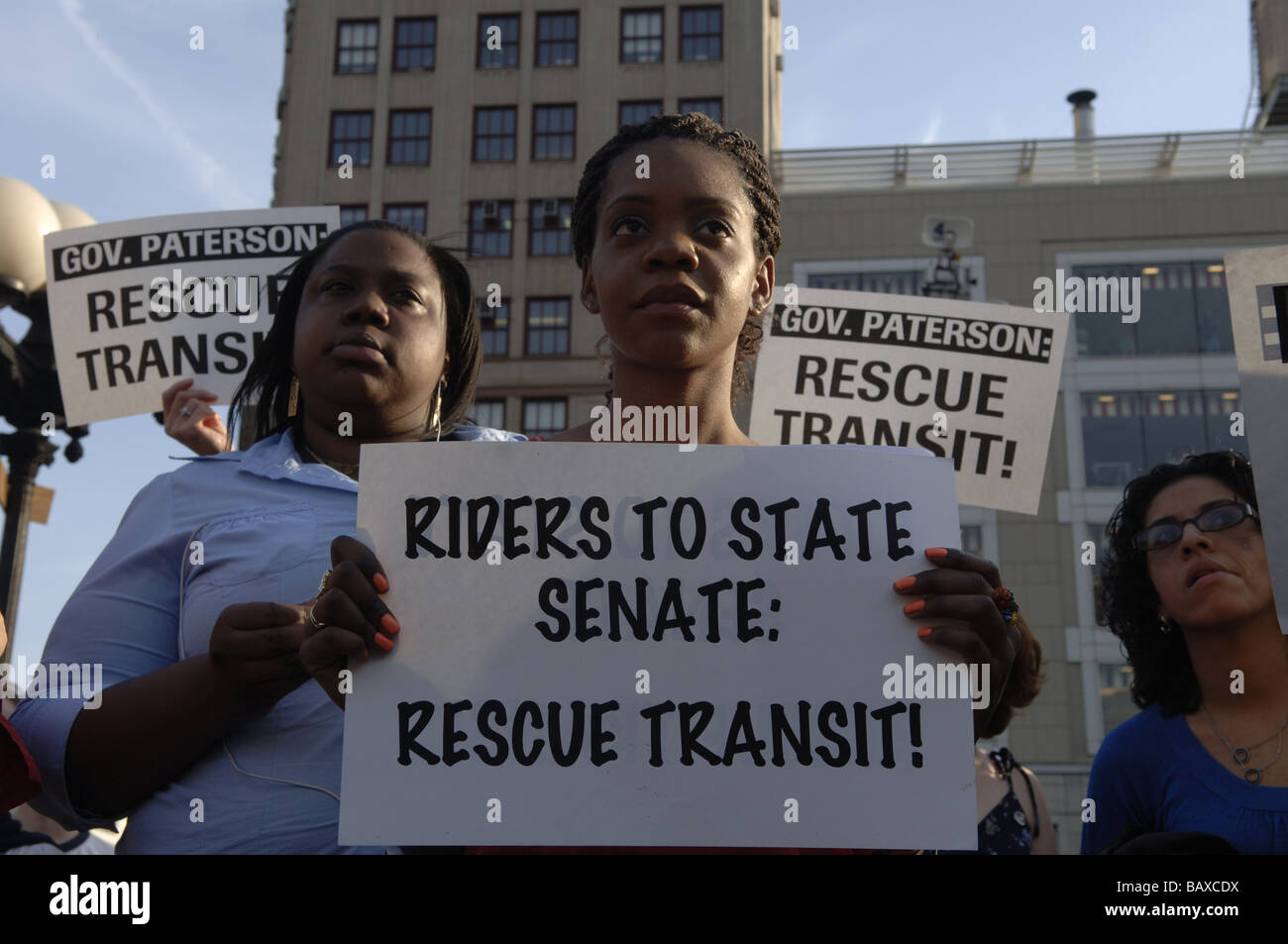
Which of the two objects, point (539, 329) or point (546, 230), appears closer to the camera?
point (539, 329)

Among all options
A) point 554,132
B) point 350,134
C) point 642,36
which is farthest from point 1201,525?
point 350,134

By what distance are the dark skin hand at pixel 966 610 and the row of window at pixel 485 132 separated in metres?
33.4

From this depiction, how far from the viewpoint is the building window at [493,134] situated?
3434 centimetres

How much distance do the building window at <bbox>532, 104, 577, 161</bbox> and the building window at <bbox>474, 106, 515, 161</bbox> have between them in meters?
0.69

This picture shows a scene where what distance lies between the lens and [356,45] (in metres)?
35.8

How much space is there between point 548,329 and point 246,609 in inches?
A: 1229

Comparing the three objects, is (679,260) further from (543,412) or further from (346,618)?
(543,412)

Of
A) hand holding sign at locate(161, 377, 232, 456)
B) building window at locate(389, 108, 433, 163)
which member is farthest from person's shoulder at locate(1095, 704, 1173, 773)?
building window at locate(389, 108, 433, 163)

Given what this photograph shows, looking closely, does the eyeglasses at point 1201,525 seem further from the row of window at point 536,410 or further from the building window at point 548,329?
the building window at point 548,329

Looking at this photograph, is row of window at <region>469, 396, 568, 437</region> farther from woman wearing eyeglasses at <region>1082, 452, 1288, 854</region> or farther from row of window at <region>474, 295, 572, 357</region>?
woman wearing eyeglasses at <region>1082, 452, 1288, 854</region>

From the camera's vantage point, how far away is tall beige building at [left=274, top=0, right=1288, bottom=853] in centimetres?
2623

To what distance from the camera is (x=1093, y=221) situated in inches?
1148

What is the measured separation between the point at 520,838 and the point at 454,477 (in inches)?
21.8
